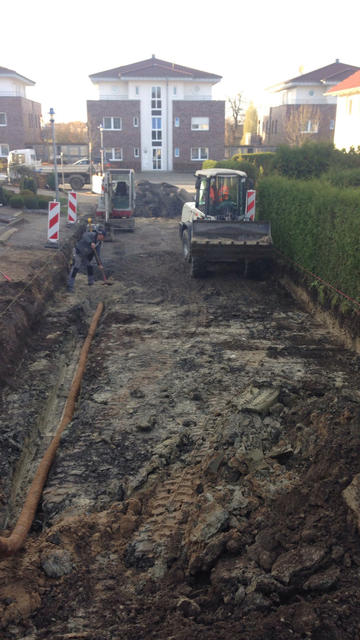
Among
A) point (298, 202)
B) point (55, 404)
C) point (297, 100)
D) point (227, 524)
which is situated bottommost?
point (55, 404)

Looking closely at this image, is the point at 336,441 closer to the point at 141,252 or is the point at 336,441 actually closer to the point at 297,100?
the point at 141,252

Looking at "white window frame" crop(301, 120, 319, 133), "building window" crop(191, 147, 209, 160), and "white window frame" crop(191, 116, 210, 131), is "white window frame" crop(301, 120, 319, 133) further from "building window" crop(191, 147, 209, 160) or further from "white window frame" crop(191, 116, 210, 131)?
"building window" crop(191, 147, 209, 160)

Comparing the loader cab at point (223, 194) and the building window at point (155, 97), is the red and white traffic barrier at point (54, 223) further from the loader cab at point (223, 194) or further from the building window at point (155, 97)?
the building window at point (155, 97)

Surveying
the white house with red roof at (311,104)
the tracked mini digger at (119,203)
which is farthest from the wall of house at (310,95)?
the tracked mini digger at (119,203)

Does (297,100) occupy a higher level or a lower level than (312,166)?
higher

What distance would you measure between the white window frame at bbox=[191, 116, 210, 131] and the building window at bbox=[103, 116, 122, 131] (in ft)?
24.7

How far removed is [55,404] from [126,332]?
2.92m

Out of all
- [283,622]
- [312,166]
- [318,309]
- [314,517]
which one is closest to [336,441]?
[314,517]

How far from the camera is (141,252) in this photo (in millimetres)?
18953

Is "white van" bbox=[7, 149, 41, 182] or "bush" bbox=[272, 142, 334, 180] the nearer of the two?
"bush" bbox=[272, 142, 334, 180]

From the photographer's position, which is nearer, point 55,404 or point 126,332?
point 55,404

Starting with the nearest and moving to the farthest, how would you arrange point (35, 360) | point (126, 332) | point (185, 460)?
point (185, 460), point (35, 360), point (126, 332)

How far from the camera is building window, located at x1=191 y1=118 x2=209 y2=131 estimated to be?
5639cm

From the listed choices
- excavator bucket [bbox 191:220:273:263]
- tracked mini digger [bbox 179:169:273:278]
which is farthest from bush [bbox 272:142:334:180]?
excavator bucket [bbox 191:220:273:263]
